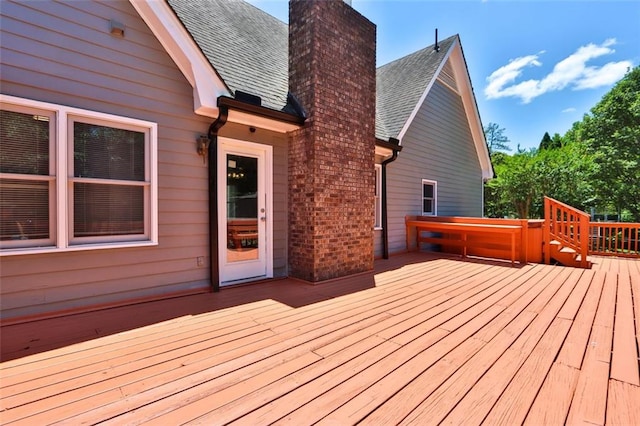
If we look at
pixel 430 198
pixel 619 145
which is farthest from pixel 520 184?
pixel 430 198

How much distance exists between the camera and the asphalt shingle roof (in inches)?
177

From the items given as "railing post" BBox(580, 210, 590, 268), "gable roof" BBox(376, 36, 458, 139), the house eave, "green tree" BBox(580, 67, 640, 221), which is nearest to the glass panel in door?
the house eave

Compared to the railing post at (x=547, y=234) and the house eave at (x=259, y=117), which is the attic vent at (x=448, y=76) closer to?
the railing post at (x=547, y=234)

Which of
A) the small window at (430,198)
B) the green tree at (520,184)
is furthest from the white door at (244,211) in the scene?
the green tree at (520,184)

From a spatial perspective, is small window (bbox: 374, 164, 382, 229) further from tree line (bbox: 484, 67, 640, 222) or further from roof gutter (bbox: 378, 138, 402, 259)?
tree line (bbox: 484, 67, 640, 222)

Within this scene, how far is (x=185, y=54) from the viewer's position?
136 inches

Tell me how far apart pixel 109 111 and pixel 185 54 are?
3.61ft

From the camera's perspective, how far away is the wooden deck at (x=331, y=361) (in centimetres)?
158

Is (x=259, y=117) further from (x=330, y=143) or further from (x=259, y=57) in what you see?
(x=259, y=57)

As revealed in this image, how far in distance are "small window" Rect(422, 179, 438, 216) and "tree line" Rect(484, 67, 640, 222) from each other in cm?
757

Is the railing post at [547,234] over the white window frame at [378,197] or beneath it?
beneath

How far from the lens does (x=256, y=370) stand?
1983 mm

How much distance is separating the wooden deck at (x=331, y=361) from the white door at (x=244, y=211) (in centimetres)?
77

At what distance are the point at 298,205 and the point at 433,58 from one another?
22.9 ft
